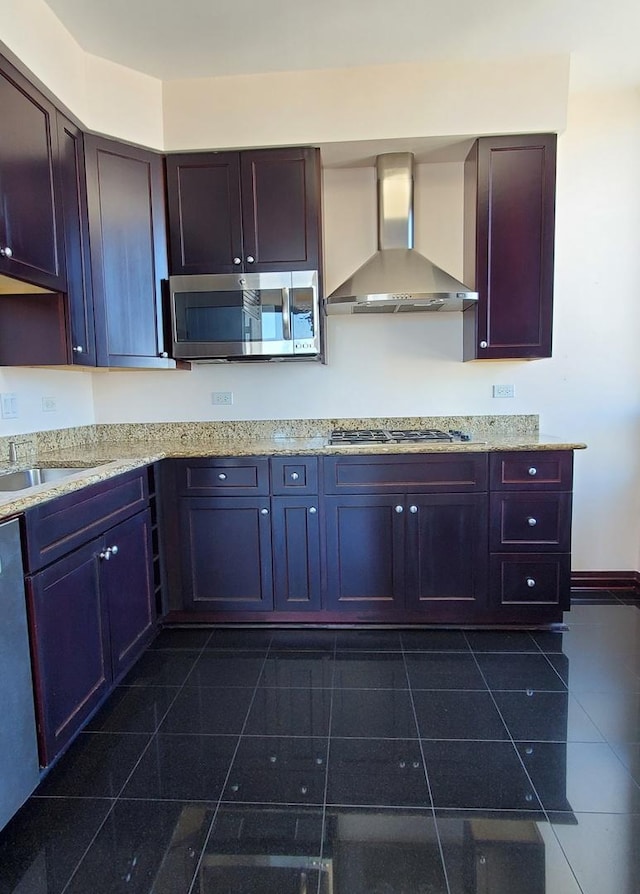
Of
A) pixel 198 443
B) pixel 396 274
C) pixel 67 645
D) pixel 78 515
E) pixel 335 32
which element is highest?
pixel 335 32

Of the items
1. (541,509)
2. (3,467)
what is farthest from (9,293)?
(541,509)

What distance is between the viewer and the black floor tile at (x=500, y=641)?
2.39 metres

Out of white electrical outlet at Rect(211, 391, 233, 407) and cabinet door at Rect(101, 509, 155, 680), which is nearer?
cabinet door at Rect(101, 509, 155, 680)

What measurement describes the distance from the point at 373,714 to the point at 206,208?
99.5 inches

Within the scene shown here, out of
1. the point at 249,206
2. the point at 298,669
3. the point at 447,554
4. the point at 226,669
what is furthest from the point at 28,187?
the point at 447,554

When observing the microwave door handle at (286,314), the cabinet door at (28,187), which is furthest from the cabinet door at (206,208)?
the cabinet door at (28,187)

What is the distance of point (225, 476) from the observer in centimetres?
253

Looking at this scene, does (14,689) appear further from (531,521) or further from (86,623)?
(531,521)

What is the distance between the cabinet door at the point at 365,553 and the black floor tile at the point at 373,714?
53cm

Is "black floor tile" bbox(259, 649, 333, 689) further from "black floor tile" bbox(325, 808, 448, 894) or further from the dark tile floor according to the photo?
"black floor tile" bbox(325, 808, 448, 894)

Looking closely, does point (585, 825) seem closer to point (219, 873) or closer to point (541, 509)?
point (219, 873)

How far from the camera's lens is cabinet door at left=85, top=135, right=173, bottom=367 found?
2.46 m

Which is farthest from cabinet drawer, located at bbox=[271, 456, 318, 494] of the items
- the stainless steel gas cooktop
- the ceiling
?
the ceiling

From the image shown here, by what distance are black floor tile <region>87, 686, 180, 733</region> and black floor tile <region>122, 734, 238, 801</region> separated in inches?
4.5
